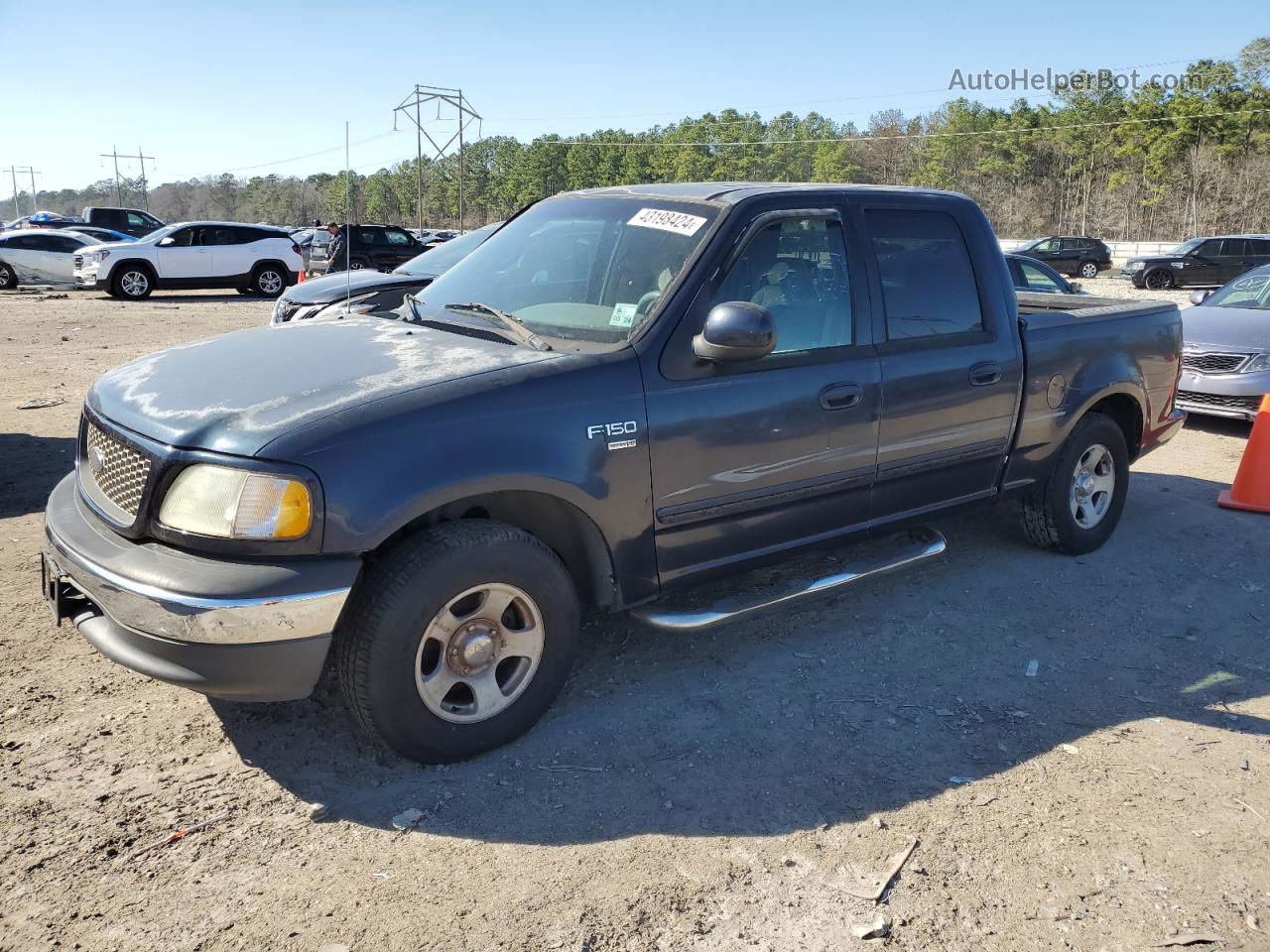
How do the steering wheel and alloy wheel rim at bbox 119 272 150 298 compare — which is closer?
the steering wheel

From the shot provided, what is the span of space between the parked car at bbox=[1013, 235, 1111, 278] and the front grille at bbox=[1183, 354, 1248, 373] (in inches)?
1037

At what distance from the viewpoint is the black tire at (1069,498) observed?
523 centimetres

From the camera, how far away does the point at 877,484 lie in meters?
4.27

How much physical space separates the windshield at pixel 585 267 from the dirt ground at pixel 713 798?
1450mm

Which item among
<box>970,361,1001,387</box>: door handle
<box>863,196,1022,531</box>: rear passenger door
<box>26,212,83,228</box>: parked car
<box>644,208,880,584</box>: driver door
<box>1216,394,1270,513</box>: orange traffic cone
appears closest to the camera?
<box>644,208,880,584</box>: driver door

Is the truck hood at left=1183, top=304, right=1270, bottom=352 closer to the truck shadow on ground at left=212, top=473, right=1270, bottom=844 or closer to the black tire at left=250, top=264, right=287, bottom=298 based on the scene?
the truck shadow on ground at left=212, top=473, right=1270, bottom=844

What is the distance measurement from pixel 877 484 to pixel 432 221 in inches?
4290

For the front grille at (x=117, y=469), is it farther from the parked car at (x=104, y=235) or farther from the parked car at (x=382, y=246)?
the parked car at (x=104, y=235)

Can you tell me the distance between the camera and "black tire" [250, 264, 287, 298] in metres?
22.6

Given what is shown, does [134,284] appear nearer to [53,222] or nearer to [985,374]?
[985,374]

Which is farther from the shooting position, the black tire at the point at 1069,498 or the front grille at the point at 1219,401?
the front grille at the point at 1219,401

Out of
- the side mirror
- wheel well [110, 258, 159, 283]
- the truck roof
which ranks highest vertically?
the truck roof

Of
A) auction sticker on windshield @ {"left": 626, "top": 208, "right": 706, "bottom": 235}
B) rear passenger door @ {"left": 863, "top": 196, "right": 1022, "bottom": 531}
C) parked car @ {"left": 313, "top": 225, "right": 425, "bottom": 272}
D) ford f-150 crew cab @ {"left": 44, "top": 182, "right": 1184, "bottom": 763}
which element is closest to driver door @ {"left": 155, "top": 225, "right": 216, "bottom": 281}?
parked car @ {"left": 313, "top": 225, "right": 425, "bottom": 272}

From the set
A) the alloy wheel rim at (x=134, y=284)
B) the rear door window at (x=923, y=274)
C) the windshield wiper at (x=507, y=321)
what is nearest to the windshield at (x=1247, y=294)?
the rear door window at (x=923, y=274)
